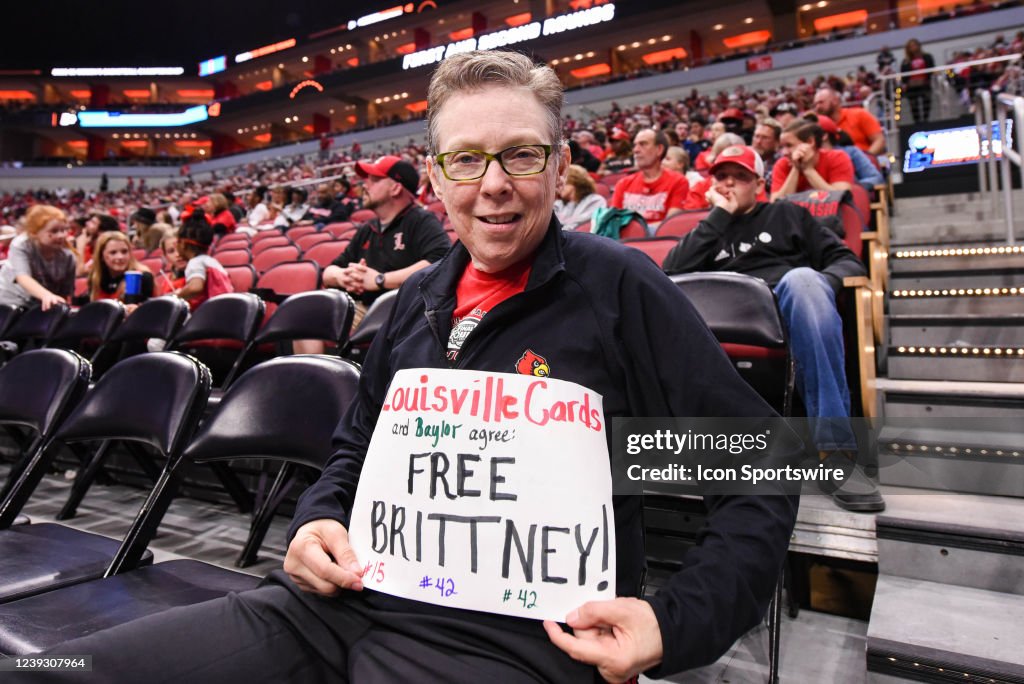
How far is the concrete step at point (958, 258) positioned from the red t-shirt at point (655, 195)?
1378mm

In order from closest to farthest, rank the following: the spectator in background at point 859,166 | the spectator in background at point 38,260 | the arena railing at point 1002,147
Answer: the arena railing at point 1002,147 → the spectator in background at point 38,260 → the spectator in background at point 859,166

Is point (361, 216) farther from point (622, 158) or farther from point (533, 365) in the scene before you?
point (533, 365)

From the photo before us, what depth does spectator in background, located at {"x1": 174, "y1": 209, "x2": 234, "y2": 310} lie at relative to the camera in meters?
3.56

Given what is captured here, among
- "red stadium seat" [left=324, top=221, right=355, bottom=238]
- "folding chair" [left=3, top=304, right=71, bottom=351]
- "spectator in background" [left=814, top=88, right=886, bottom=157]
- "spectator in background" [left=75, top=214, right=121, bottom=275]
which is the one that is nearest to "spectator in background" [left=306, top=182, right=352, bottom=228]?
"red stadium seat" [left=324, top=221, right=355, bottom=238]

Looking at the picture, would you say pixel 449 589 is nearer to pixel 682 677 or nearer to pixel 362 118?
pixel 682 677

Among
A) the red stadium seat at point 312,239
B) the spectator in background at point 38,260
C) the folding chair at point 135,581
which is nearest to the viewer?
the folding chair at point 135,581

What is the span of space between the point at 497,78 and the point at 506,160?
128mm

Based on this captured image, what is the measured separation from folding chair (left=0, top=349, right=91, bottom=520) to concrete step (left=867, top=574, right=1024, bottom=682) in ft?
6.81

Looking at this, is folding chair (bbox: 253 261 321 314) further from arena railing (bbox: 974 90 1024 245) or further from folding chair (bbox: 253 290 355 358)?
arena railing (bbox: 974 90 1024 245)

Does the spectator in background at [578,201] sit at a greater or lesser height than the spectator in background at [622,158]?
lesser

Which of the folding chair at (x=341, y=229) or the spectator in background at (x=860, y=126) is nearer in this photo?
the spectator in background at (x=860, y=126)

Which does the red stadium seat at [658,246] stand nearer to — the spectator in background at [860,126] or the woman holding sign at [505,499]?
the woman holding sign at [505,499]

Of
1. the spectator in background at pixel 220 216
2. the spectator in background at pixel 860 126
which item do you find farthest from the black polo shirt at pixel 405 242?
the spectator in background at pixel 220 216

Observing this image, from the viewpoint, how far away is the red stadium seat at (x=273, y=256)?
5375 millimetres
